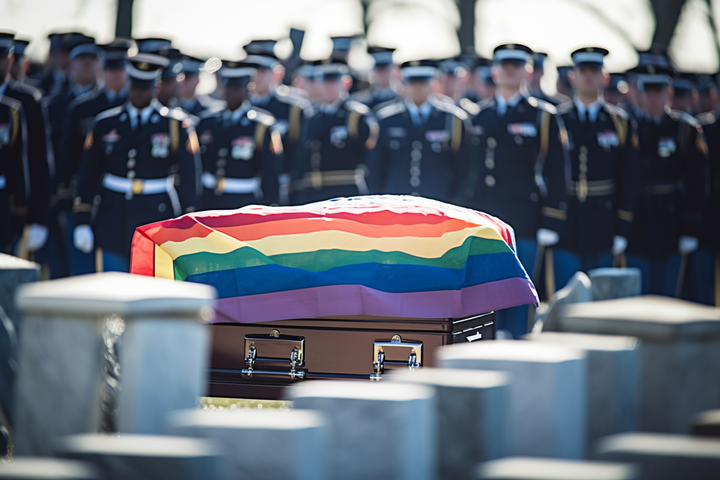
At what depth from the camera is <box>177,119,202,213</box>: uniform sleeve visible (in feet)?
19.7

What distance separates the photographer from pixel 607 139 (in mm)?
6668

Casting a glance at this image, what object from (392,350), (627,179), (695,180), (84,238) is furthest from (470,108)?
(392,350)

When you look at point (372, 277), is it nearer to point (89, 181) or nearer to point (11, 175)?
point (89, 181)

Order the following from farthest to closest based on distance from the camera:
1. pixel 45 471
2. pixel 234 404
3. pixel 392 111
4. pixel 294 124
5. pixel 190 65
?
pixel 190 65 → pixel 294 124 → pixel 392 111 → pixel 234 404 → pixel 45 471

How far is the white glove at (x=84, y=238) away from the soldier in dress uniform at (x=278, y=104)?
4.43ft

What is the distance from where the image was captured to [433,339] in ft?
10.1

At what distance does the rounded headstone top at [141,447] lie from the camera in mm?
1313

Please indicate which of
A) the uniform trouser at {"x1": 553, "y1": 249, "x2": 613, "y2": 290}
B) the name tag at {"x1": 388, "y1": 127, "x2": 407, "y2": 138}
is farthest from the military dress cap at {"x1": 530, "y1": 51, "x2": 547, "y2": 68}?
the uniform trouser at {"x1": 553, "y1": 249, "x2": 613, "y2": 290}

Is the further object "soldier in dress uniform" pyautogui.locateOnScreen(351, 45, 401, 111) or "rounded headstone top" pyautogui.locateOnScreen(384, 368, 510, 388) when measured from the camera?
"soldier in dress uniform" pyautogui.locateOnScreen(351, 45, 401, 111)

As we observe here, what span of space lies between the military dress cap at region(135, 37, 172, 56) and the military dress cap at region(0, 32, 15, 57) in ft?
3.44

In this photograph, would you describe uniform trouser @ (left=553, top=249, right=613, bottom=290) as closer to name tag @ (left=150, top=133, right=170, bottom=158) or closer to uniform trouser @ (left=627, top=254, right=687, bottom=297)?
uniform trouser @ (left=627, top=254, right=687, bottom=297)

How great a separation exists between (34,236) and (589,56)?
4098 mm

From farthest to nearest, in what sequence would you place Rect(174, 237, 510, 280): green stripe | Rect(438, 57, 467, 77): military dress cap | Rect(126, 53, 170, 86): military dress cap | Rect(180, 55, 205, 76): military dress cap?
Rect(438, 57, 467, 77): military dress cap → Rect(180, 55, 205, 76): military dress cap → Rect(126, 53, 170, 86): military dress cap → Rect(174, 237, 510, 280): green stripe

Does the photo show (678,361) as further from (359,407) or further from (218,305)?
(218,305)
